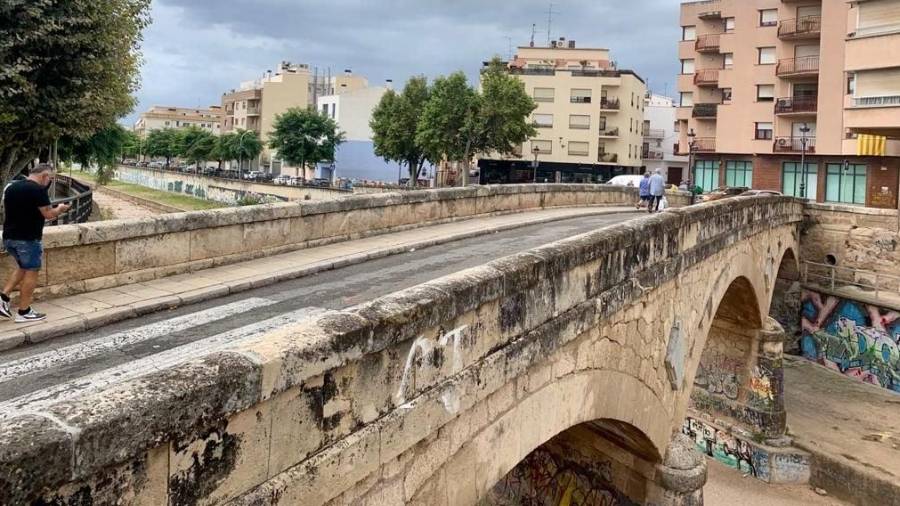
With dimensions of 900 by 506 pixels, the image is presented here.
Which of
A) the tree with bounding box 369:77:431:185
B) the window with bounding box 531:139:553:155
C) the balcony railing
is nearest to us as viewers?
the balcony railing

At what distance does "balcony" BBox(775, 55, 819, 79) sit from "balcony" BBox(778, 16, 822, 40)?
44.5 inches

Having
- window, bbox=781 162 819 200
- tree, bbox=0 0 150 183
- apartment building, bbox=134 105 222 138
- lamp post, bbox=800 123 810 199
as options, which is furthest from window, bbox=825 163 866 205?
apartment building, bbox=134 105 222 138

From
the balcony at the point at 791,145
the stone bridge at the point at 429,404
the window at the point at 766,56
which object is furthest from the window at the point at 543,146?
the stone bridge at the point at 429,404

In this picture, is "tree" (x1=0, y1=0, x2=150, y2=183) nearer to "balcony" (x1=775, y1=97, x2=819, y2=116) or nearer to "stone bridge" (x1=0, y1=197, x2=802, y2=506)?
"stone bridge" (x1=0, y1=197, x2=802, y2=506)

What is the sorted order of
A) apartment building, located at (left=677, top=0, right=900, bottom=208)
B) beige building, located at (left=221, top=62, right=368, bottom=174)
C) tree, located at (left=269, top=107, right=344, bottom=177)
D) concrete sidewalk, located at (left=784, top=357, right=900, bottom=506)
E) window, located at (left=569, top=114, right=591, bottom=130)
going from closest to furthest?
concrete sidewalk, located at (left=784, top=357, right=900, bottom=506), apartment building, located at (left=677, top=0, right=900, bottom=208), window, located at (left=569, top=114, right=591, bottom=130), tree, located at (left=269, top=107, right=344, bottom=177), beige building, located at (left=221, top=62, right=368, bottom=174)

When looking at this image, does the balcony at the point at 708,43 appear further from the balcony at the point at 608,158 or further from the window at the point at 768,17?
the balcony at the point at 608,158

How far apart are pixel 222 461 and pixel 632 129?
180ft

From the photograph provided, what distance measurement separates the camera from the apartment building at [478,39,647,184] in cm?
5353

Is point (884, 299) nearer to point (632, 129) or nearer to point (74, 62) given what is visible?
point (74, 62)

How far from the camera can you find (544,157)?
53.8 metres

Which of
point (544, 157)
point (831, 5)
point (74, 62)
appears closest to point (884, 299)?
point (831, 5)

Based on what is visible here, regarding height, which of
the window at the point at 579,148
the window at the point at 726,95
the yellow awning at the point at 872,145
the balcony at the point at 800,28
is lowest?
the yellow awning at the point at 872,145

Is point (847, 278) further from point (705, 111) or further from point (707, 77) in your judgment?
point (707, 77)

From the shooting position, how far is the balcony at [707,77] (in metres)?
43.8
